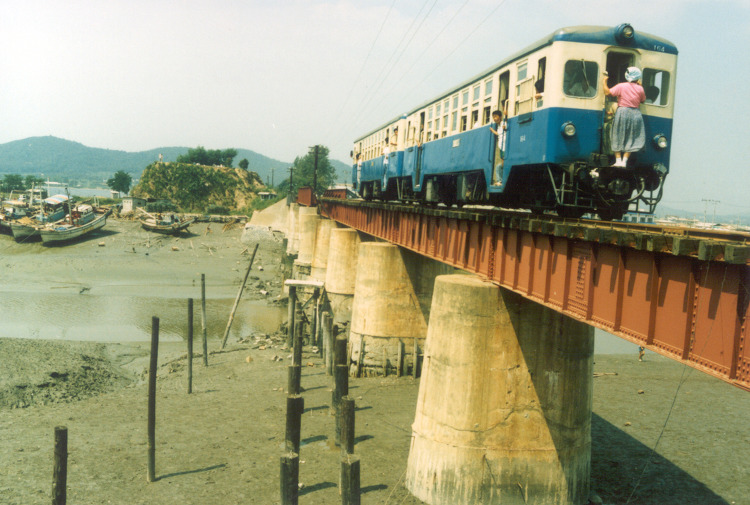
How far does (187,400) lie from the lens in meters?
20.7

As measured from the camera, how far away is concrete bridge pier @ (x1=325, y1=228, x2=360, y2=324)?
93.4 ft

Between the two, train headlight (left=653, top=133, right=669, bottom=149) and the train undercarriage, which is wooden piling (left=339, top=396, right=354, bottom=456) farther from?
train headlight (left=653, top=133, right=669, bottom=149)

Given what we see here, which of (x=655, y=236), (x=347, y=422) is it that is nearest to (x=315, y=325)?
(x=347, y=422)

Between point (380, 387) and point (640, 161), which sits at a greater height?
point (640, 161)

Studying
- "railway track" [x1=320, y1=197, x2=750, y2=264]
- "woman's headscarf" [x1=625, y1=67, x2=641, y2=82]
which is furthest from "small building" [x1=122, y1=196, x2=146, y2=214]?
"woman's headscarf" [x1=625, y1=67, x2=641, y2=82]

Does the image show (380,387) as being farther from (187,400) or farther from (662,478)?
(662,478)

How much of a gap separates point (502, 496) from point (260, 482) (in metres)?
5.76

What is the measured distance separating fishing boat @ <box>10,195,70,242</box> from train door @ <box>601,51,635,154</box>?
195 feet

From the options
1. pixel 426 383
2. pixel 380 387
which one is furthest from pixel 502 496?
pixel 380 387

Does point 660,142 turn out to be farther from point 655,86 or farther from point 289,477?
point 289,477

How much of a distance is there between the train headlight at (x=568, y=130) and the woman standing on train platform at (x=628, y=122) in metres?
0.72

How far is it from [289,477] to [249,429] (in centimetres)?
652

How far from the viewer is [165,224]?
227 feet

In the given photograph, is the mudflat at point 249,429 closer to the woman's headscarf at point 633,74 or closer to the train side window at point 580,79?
the train side window at point 580,79
